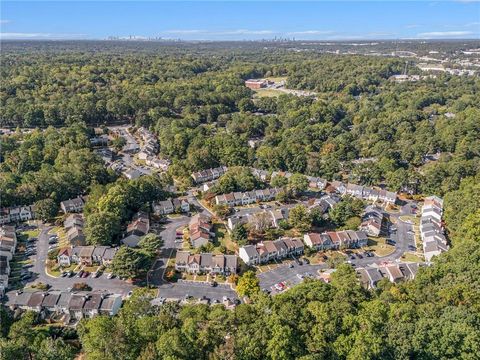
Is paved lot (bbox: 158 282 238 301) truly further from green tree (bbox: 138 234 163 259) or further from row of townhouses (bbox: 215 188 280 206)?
row of townhouses (bbox: 215 188 280 206)

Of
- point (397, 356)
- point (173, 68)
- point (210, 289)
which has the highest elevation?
point (173, 68)

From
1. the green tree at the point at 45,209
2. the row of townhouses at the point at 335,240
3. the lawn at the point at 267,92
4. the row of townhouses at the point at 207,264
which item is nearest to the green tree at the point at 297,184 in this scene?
the row of townhouses at the point at 335,240

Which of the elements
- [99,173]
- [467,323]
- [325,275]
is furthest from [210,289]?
[99,173]

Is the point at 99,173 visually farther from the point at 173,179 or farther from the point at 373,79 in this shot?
the point at 373,79

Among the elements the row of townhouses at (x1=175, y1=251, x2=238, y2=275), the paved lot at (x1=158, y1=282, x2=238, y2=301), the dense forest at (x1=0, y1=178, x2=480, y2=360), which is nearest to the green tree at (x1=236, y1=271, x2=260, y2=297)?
the paved lot at (x1=158, y1=282, x2=238, y2=301)

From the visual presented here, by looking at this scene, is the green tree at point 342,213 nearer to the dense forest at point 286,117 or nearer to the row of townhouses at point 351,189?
the row of townhouses at point 351,189
